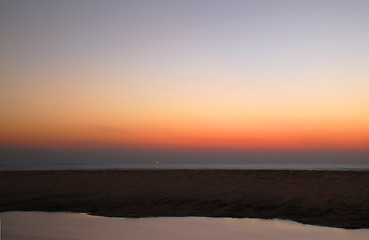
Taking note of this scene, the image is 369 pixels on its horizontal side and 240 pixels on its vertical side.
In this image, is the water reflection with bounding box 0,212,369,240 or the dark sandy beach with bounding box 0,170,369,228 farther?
the dark sandy beach with bounding box 0,170,369,228

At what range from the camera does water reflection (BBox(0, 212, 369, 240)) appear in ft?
36.0

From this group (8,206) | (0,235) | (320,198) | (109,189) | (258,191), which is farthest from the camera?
(109,189)

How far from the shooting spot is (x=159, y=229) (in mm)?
12078

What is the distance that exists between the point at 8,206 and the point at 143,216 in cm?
759

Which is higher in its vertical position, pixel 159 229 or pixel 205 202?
pixel 205 202

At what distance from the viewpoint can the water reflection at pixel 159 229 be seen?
11.0 meters

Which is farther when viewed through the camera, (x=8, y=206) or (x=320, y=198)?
(x=320, y=198)

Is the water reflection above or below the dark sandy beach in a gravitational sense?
below

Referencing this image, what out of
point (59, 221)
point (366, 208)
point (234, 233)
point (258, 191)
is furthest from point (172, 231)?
point (258, 191)

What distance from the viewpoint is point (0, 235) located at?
10781 mm

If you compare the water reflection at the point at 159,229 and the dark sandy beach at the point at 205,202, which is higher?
the dark sandy beach at the point at 205,202

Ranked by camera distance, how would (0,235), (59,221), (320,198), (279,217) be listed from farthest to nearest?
(320,198), (279,217), (59,221), (0,235)

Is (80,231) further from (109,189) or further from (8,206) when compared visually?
(109,189)

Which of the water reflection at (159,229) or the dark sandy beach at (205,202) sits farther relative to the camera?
the dark sandy beach at (205,202)
